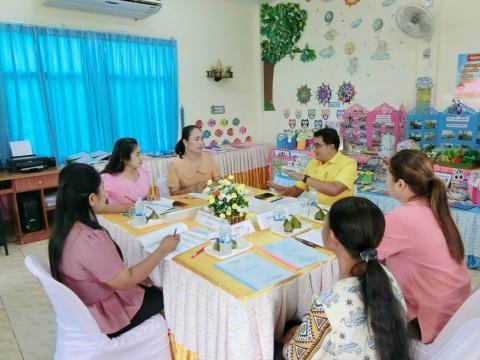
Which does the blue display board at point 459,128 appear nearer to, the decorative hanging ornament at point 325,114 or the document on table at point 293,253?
the decorative hanging ornament at point 325,114

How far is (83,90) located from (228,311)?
147 inches

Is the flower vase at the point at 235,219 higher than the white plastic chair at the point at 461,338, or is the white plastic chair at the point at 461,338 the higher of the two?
the flower vase at the point at 235,219

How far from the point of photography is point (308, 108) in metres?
5.29

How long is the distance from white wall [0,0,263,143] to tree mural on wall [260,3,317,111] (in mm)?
195

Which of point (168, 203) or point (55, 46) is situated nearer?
point (168, 203)

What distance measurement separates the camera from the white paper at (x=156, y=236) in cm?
187

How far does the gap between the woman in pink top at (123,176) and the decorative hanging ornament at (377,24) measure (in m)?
3.28

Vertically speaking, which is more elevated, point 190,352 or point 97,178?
point 97,178

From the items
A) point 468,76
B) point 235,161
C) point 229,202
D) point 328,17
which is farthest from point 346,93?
point 229,202

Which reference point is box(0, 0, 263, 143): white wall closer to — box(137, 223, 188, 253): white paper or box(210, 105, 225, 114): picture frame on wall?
Answer: box(210, 105, 225, 114): picture frame on wall

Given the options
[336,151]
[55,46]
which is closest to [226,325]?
[336,151]

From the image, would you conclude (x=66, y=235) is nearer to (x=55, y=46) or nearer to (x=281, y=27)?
(x=55, y=46)

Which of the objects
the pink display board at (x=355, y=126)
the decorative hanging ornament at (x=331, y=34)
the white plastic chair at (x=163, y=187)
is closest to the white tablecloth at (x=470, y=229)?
the pink display board at (x=355, y=126)

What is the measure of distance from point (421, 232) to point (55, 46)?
4130mm
